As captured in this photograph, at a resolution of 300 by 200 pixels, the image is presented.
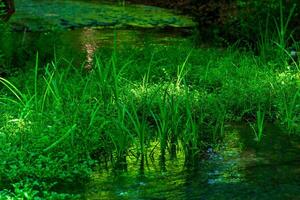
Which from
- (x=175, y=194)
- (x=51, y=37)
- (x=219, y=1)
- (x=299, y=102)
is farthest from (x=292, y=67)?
(x=219, y=1)

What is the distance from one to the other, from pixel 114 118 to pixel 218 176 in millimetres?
1191

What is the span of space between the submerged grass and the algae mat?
511 cm

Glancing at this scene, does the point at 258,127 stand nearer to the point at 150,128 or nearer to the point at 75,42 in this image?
the point at 150,128

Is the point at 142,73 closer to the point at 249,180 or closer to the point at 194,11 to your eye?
the point at 249,180

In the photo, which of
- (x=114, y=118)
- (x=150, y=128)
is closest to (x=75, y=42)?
(x=150, y=128)

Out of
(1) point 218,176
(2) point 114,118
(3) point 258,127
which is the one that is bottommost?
(1) point 218,176

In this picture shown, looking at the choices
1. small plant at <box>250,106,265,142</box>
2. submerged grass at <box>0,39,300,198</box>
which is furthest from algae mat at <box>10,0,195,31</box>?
small plant at <box>250,106,265,142</box>

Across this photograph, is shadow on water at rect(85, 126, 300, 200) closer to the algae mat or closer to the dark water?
the dark water

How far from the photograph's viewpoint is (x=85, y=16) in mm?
14203

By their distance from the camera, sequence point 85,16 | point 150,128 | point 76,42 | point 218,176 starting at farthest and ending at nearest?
point 85,16 < point 76,42 < point 150,128 < point 218,176

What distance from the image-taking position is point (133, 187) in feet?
16.7

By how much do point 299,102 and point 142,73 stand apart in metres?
2.25

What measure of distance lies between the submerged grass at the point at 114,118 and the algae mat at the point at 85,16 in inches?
201

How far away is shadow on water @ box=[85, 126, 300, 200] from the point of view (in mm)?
4949
